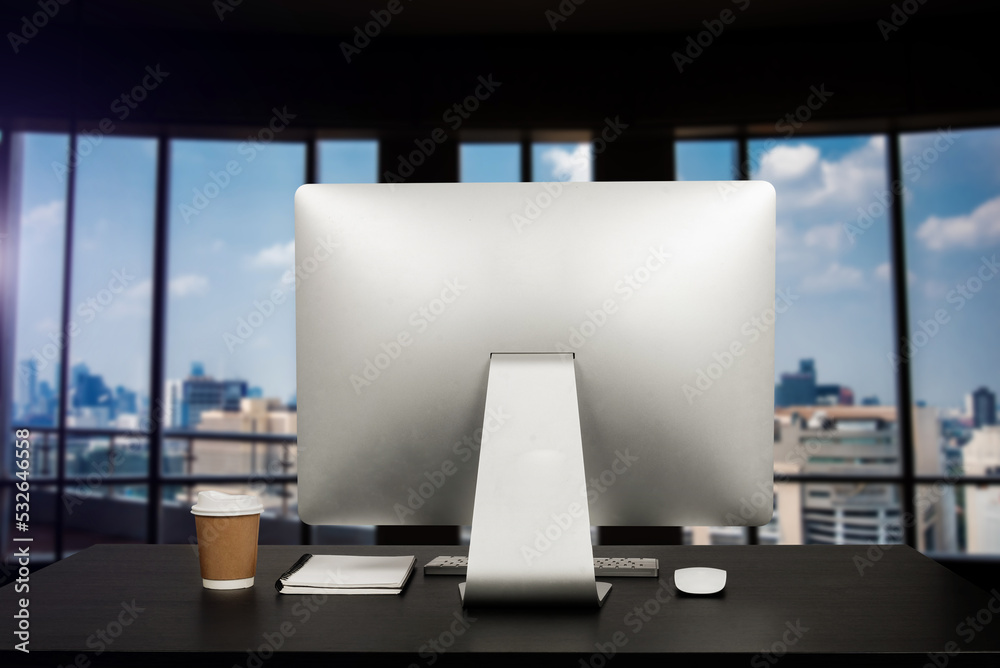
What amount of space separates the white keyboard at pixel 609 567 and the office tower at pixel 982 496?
345 centimetres

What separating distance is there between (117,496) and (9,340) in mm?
1000

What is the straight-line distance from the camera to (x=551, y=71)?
414 centimetres

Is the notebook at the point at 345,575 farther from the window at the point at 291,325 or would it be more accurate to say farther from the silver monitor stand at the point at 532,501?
the window at the point at 291,325

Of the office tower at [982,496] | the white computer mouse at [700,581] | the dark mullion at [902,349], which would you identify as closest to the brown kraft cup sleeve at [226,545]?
the white computer mouse at [700,581]

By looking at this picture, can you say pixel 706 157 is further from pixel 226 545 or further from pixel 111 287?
pixel 226 545

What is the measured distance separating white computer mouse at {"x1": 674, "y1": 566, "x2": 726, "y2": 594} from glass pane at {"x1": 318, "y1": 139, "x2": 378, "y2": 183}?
3.46 meters

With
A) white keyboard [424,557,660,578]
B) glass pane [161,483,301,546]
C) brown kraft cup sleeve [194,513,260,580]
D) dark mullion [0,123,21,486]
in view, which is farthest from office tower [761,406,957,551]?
dark mullion [0,123,21,486]

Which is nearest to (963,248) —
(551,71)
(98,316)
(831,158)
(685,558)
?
(831,158)

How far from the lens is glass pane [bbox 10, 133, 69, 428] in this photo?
3.96 m

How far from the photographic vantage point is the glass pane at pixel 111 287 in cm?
403

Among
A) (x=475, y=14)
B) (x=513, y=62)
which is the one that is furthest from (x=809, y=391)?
(x=475, y=14)

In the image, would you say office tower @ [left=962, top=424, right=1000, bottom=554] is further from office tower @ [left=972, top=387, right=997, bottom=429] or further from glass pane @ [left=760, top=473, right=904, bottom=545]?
glass pane @ [left=760, top=473, right=904, bottom=545]

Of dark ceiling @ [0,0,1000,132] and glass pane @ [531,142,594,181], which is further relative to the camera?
glass pane @ [531,142,594,181]

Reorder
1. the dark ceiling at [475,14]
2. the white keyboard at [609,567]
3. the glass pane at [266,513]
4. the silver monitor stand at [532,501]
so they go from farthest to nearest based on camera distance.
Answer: the glass pane at [266,513] < the dark ceiling at [475,14] < the white keyboard at [609,567] < the silver monitor stand at [532,501]
